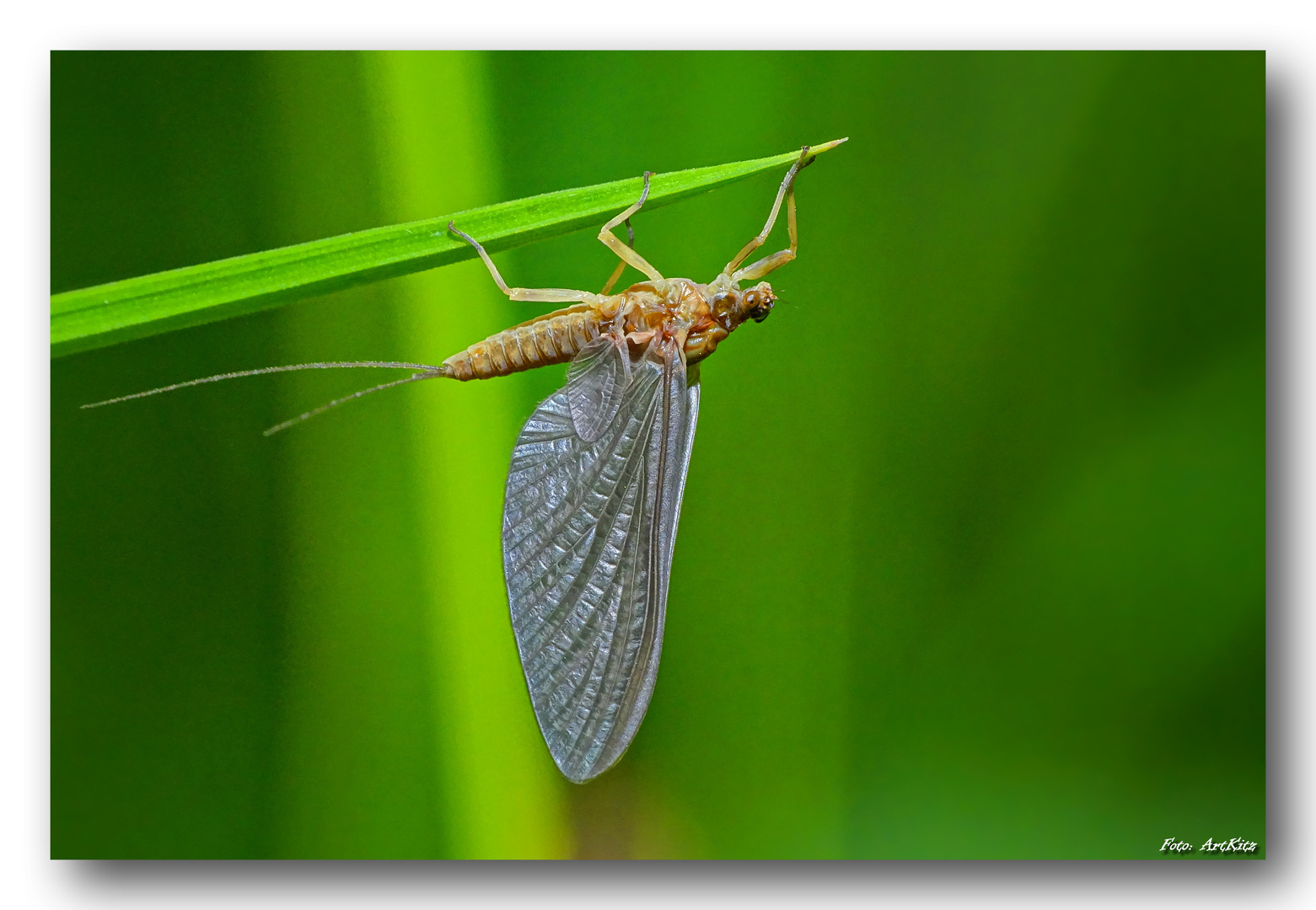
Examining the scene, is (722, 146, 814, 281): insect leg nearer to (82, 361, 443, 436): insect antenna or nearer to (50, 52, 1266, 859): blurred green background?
(50, 52, 1266, 859): blurred green background

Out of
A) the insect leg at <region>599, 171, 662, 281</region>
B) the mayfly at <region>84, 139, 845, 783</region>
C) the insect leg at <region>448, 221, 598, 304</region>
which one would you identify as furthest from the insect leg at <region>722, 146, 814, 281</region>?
the insect leg at <region>448, 221, 598, 304</region>

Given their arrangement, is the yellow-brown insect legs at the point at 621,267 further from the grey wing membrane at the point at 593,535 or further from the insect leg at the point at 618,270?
the grey wing membrane at the point at 593,535

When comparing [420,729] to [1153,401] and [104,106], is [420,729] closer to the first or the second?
[104,106]

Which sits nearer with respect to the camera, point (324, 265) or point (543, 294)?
point (324, 265)

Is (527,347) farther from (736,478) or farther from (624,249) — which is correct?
(736,478)

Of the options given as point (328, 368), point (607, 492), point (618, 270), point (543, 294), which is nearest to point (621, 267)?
point (618, 270)

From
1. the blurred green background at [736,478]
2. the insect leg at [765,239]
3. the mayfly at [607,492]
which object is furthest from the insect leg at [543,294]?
the insect leg at [765,239]
